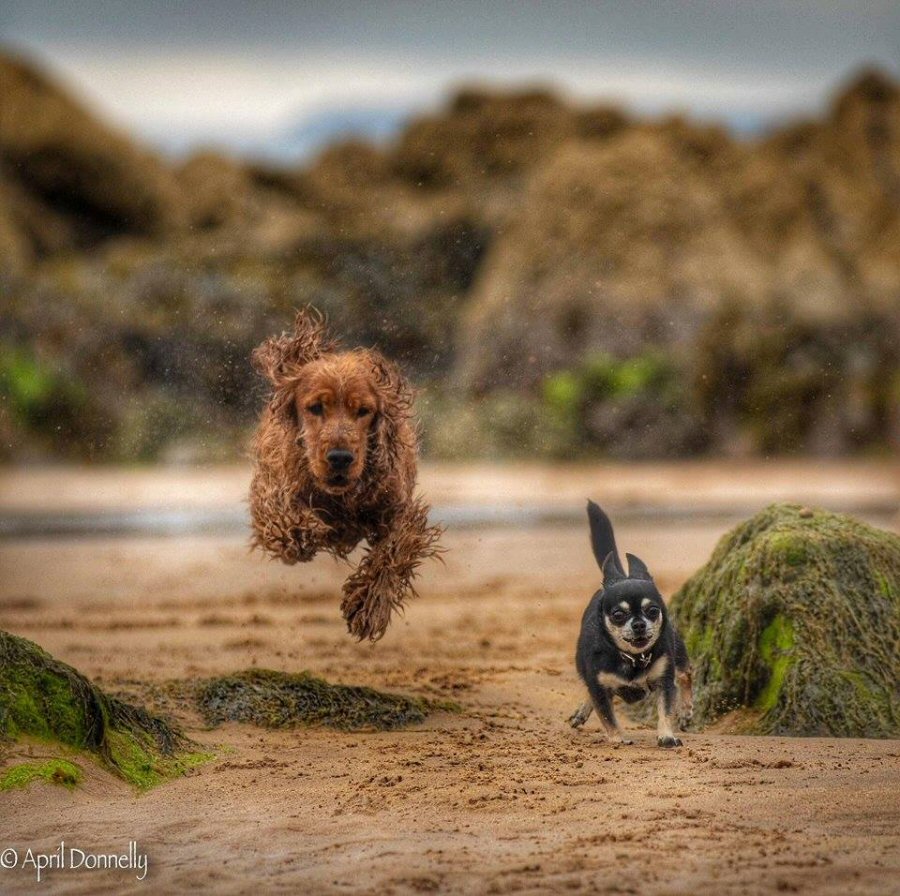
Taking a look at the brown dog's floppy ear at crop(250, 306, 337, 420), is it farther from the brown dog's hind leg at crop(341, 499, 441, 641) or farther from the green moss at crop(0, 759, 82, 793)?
the green moss at crop(0, 759, 82, 793)

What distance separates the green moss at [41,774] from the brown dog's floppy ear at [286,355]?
227 centimetres

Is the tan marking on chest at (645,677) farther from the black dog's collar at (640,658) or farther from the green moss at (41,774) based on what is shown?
the green moss at (41,774)

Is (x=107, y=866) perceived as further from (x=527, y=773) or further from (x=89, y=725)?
(x=527, y=773)

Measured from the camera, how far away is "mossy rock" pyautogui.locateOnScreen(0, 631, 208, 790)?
7645 mm

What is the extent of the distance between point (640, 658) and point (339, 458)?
6.21ft

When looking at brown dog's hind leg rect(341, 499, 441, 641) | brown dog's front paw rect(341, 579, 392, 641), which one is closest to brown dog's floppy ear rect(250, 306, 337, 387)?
brown dog's hind leg rect(341, 499, 441, 641)

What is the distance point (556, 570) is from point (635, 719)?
8.75 m

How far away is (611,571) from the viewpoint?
829 cm

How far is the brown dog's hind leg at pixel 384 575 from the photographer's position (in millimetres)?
8297

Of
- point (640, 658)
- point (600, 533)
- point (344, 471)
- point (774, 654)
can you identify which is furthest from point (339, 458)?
point (774, 654)

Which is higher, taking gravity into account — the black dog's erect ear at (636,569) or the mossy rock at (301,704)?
the black dog's erect ear at (636,569)

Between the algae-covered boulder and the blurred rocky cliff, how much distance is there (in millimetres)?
12814

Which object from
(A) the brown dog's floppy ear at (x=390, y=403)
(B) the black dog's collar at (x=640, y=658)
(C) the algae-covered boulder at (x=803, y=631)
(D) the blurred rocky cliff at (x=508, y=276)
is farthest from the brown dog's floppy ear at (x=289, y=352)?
(D) the blurred rocky cliff at (x=508, y=276)

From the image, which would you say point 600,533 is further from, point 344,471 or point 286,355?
point 286,355
